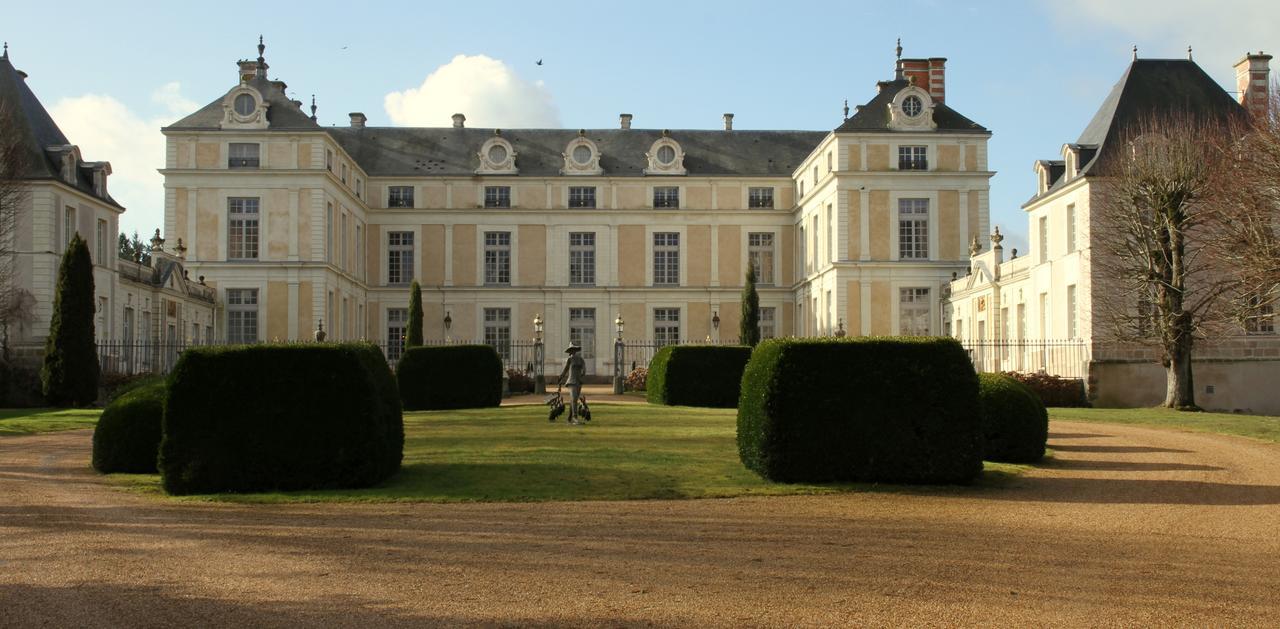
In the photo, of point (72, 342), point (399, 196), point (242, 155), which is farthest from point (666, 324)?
point (72, 342)

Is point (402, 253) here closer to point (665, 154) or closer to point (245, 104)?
point (245, 104)

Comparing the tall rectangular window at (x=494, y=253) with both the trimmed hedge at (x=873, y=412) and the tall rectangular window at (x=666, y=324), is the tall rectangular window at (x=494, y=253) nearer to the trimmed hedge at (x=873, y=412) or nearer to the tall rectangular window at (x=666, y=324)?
the tall rectangular window at (x=666, y=324)

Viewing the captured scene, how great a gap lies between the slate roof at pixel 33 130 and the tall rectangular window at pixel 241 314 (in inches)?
365

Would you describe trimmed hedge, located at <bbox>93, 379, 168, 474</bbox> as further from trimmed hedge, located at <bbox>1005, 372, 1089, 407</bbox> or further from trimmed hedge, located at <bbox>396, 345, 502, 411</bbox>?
trimmed hedge, located at <bbox>1005, 372, 1089, 407</bbox>

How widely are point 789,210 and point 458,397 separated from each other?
26.9 metres

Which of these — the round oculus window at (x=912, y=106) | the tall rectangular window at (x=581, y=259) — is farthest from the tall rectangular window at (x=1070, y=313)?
the tall rectangular window at (x=581, y=259)

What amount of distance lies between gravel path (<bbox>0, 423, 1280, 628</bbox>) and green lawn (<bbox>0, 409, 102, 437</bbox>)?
879cm

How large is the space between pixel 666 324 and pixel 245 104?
60.0 feet

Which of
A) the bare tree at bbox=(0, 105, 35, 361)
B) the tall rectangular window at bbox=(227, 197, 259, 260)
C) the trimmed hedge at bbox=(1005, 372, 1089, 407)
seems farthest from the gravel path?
the tall rectangular window at bbox=(227, 197, 259, 260)

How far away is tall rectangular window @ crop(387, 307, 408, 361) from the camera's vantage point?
48000mm

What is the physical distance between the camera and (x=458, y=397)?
24203 millimetres

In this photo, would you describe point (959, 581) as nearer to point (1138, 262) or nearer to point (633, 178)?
point (1138, 262)

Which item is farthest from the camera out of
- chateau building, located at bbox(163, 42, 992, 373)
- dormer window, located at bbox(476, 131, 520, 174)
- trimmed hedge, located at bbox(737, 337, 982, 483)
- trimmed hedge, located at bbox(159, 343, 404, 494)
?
dormer window, located at bbox(476, 131, 520, 174)

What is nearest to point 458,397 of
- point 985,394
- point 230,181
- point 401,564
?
point 985,394
